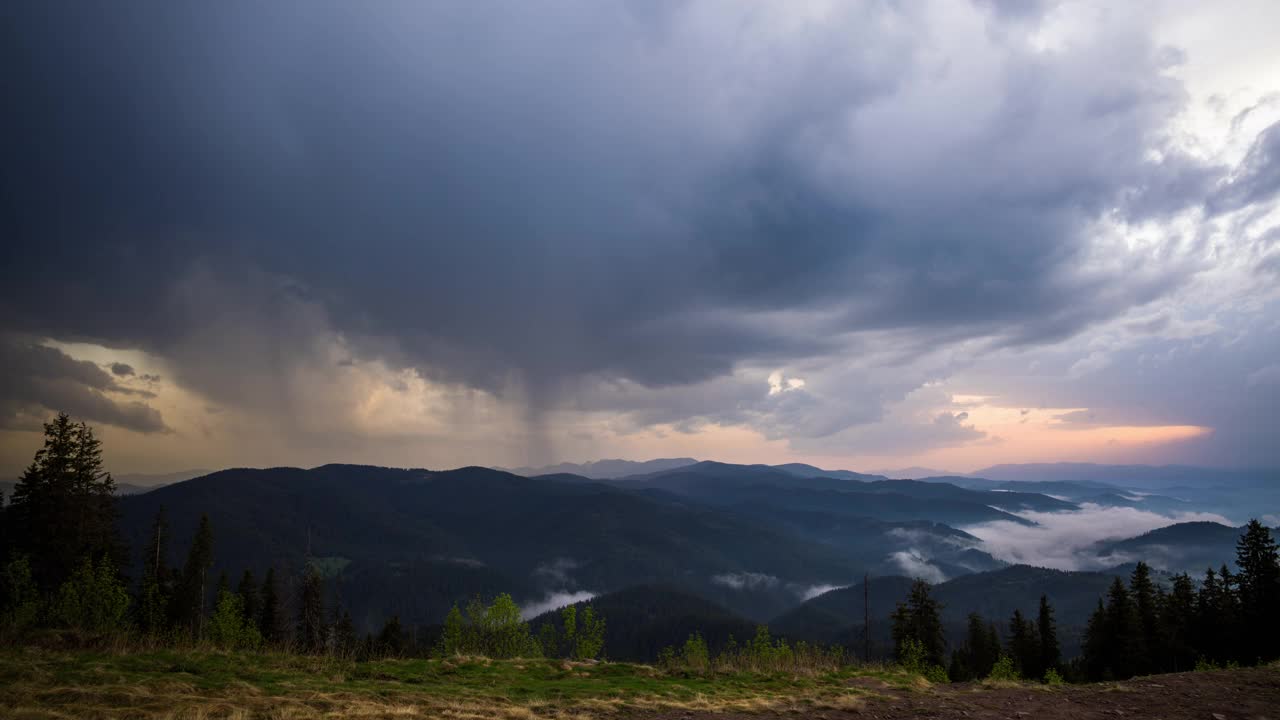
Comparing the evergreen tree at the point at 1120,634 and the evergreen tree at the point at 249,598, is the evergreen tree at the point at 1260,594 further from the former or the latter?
the evergreen tree at the point at 249,598

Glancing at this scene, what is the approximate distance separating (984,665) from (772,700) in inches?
2948

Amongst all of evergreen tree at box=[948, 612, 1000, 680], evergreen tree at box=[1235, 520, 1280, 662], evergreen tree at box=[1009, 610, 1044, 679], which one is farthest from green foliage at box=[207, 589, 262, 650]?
evergreen tree at box=[1235, 520, 1280, 662]

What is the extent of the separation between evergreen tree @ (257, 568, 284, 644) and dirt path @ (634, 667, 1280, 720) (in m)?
71.3

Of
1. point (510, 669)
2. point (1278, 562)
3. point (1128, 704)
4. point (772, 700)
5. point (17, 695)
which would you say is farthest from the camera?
point (1278, 562)

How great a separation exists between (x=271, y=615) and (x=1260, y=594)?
109 metres

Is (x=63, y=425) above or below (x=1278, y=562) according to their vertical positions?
above

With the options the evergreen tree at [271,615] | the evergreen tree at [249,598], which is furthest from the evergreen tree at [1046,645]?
the evergreen tree at [249,598]

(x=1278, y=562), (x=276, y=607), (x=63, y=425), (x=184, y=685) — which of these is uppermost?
(x=63, y=425)

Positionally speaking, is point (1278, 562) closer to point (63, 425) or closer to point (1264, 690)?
point (1264, 690)

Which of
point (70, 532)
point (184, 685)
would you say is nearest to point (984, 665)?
point (184, 685)

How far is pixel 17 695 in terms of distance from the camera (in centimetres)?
1371

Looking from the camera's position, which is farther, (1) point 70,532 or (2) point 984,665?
(2) point 984,665

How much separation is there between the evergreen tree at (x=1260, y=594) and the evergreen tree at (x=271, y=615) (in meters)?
102

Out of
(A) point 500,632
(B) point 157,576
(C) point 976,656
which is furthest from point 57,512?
(C) point 976,656
